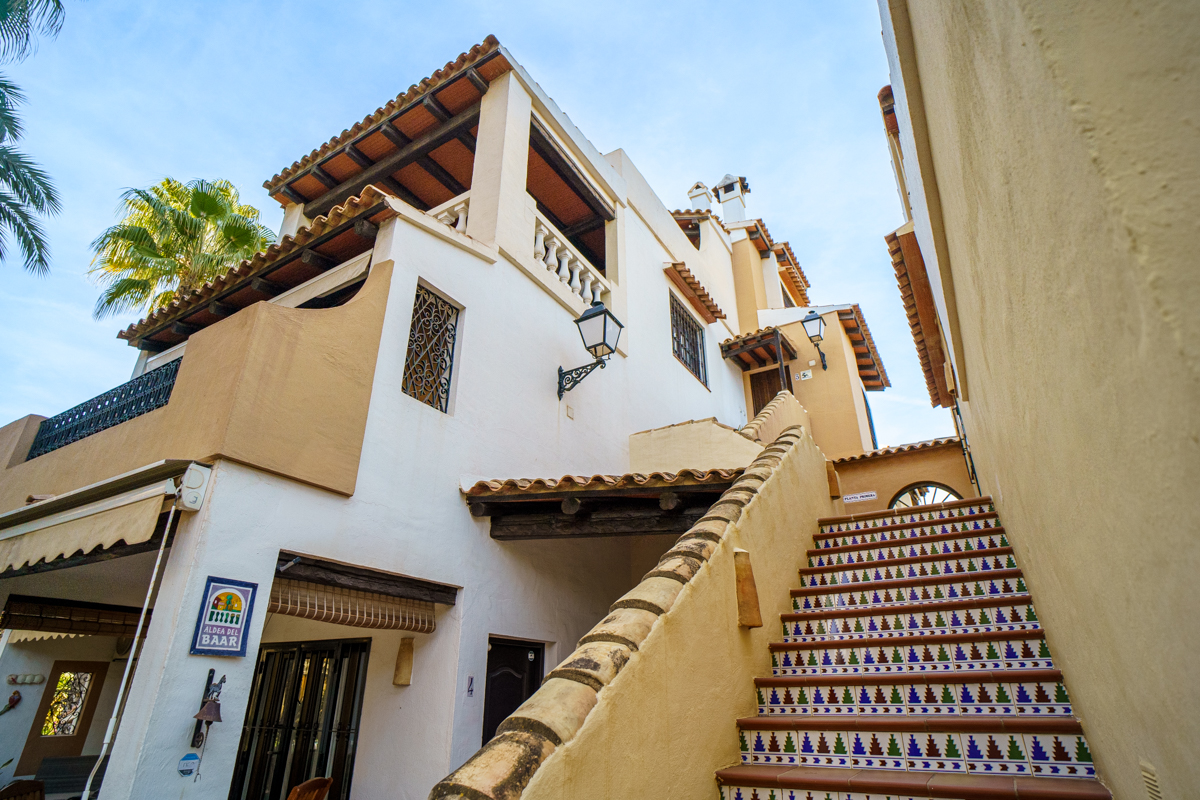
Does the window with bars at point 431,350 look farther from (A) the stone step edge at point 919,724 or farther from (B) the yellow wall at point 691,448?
(A) the stone step edge at point 919,724

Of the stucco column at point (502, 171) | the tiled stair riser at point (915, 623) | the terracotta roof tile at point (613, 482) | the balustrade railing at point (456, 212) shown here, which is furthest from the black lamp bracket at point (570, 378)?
the tiled stair riser at point (915, 623)

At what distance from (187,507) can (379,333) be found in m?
2.24

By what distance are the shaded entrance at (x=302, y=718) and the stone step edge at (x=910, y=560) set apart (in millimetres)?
4344

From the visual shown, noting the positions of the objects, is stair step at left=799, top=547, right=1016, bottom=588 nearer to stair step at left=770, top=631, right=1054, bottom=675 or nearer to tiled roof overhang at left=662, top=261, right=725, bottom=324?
stair step at left=770, top=631, right=1054, bottom=675

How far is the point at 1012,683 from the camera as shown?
3162 mm

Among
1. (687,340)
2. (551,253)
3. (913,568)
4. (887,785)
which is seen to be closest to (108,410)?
(551,253)

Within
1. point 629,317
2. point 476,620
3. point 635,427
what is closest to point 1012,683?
point 476,620

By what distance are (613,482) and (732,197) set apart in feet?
49.7

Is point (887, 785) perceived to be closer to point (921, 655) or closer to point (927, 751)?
point (927, 751)

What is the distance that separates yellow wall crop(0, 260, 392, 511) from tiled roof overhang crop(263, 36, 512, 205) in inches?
161

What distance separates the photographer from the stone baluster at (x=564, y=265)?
8.80m

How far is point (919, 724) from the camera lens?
10.00 ft

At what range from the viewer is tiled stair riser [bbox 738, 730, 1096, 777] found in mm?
2732

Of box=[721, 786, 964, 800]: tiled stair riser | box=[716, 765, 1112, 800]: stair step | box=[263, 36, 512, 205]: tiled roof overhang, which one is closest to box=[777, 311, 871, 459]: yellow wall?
box=[263, 36, 512, 205]: tiled roof overhang
